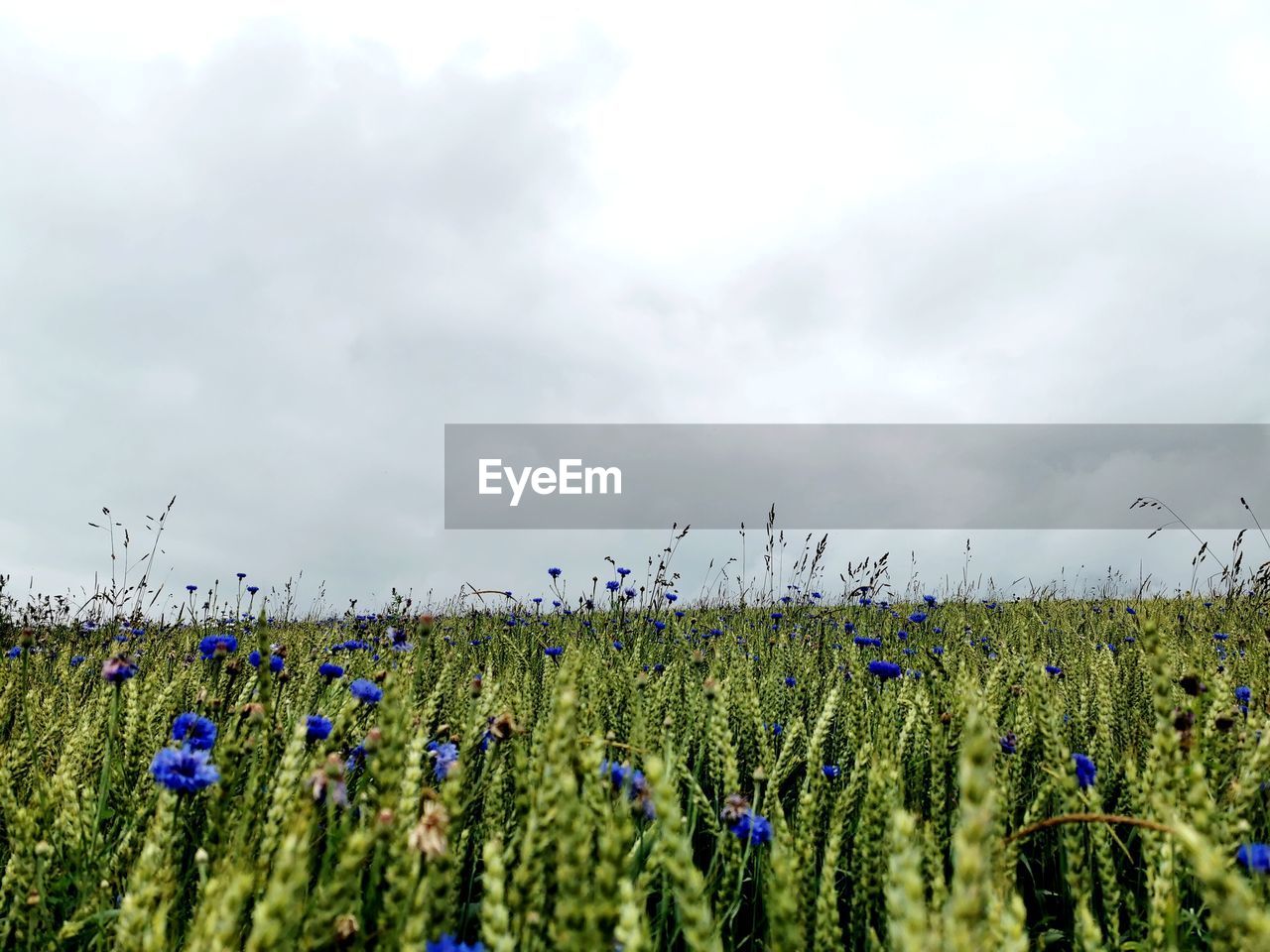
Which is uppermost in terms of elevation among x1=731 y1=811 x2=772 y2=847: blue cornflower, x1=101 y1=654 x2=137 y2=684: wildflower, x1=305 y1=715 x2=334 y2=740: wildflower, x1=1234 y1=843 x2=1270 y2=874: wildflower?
x1=101 y1=654 x2=137 y2=684: wildflower

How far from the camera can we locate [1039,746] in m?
2.70

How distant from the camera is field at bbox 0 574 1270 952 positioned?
83 centimetres

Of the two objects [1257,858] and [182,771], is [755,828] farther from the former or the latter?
[182,771]

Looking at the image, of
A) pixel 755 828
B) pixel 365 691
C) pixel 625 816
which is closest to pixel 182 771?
pixel 365 691

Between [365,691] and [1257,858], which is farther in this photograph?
[365,691]

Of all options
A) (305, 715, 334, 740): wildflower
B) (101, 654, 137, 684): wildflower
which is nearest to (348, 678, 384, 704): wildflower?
(305, 715, 334, 740): wildflower

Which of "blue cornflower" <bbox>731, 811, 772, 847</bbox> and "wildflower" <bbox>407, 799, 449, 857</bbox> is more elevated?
"wildflower" <bbox>407, 799, 449, 857</bbox>

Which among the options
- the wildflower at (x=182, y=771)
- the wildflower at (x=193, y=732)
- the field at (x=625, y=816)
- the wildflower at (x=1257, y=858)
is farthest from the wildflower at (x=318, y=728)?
the wildflower at (x=1257, y=858)

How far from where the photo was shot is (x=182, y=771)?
1537 millimetres

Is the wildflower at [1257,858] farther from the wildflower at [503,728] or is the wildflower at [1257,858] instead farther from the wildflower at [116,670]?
the wildflower at [116,670]

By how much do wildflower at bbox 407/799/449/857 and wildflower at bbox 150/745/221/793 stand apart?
70 centimetres

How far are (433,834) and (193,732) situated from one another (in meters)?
1.24

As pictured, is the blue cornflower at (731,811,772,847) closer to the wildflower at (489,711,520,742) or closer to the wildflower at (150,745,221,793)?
the wildflower at (489,711,520,742)

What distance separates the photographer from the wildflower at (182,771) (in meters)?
1.49
